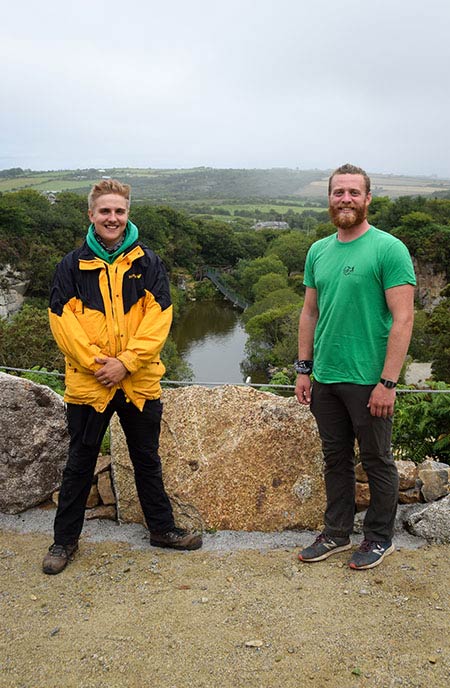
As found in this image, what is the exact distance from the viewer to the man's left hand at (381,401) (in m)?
3.30

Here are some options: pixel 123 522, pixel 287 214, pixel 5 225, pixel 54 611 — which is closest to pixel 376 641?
pixel 54 611

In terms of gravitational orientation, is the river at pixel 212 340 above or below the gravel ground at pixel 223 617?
below

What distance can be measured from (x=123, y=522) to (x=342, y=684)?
2.12m

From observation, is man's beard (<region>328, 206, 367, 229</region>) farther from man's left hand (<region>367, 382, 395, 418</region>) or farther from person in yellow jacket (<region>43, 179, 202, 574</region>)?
person in yellow jacket (<region>43, 179, 202, 574</region>)

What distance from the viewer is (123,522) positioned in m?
4.35

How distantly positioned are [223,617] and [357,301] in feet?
6.34

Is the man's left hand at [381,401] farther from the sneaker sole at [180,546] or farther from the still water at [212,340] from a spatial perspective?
the still water at [212,340]

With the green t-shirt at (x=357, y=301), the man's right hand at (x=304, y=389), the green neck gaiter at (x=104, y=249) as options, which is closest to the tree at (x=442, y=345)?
the man's right hand at (x=304, y=389)

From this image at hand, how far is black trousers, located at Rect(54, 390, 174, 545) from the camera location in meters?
3.64

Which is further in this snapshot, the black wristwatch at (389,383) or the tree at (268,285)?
the tree at (268,285)

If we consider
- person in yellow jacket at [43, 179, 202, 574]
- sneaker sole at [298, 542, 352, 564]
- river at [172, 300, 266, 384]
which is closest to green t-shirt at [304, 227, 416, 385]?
person in yellow jacket at [43, 179, 202, 574]

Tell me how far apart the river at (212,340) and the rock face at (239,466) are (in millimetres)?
36815

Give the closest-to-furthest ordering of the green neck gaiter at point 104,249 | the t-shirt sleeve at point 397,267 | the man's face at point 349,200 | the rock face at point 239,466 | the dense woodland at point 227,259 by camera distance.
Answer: the t-shirt sleeve at point 397,267, the man's face at point 349,200, the green neck gaiter at point 104,249, the rock face at point 239,466, the dense woodland at point 227,259

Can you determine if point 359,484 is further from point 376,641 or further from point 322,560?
point 376,641
